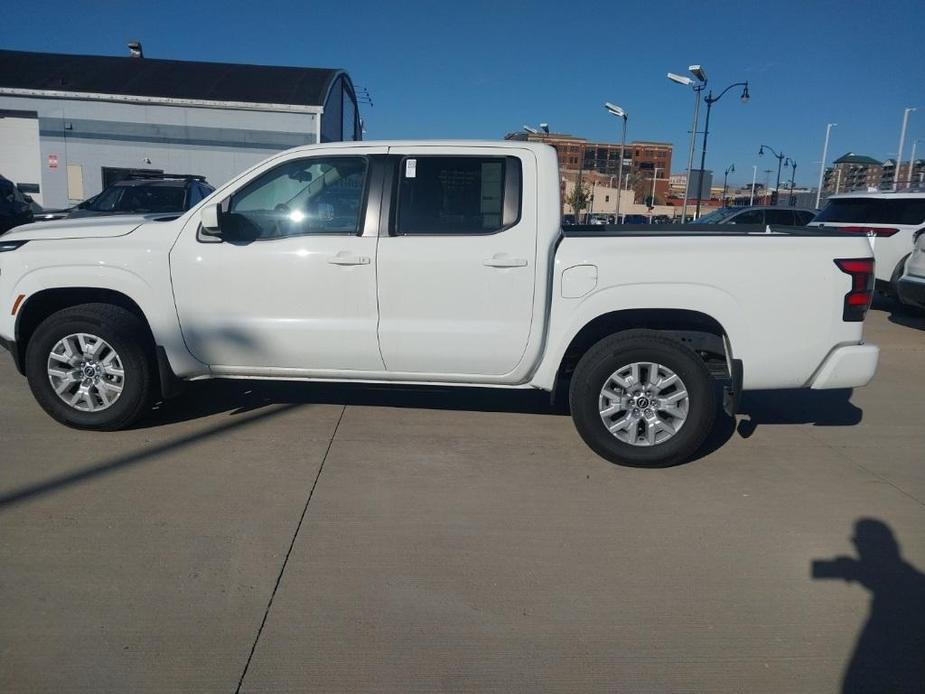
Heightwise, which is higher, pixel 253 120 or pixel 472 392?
pixel 253 120

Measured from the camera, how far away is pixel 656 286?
14.8 ft

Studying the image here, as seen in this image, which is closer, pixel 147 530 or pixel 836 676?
pixel 836 676

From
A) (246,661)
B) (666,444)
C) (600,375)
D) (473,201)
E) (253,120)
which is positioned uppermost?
(253,120)

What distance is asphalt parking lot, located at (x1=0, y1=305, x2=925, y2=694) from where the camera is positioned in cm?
278

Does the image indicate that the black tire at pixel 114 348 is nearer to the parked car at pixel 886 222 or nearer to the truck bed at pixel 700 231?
the truck bed at pixel 700 231

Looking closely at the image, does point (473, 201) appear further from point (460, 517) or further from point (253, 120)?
point (253, 120)

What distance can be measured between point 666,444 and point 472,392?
6.85 feet

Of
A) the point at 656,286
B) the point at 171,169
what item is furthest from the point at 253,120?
the point at 656,286

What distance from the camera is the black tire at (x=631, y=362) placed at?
14.9ft

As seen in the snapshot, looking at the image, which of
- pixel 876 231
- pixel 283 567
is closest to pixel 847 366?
pixel 283 567

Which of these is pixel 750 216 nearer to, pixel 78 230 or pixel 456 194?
pixel 456 194

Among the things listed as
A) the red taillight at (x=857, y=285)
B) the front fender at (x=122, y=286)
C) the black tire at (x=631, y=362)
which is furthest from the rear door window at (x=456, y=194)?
the red taillight at (x=857, y=285)

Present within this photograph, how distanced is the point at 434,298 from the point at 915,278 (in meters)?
7.89

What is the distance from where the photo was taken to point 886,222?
11383 millimetres
